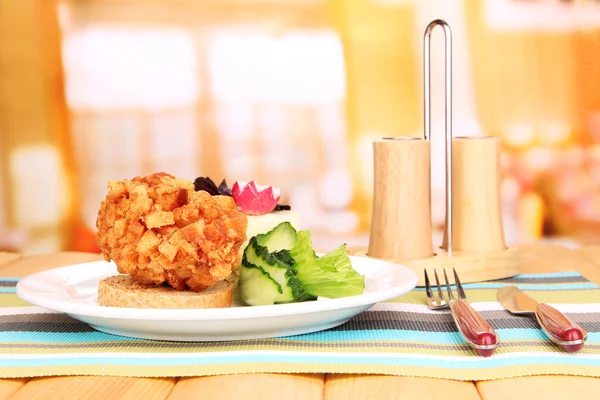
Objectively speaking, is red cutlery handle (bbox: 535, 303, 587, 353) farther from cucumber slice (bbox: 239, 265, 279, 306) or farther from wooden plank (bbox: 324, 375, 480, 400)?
cucumber slice (bbox: 239, 265, 279, 306)

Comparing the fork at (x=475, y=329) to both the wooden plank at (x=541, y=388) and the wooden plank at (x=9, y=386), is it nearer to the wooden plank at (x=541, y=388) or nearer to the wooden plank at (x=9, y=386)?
the wooden plank at (x=541, y=388)

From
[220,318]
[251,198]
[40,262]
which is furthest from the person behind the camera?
[40,262]

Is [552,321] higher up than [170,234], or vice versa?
[170,234]

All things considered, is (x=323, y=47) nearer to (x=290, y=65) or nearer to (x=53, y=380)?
(x=290, y=65)

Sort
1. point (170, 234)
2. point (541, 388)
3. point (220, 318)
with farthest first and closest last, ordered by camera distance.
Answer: point (170, 234) < point (220, 318) < point (541, 388)

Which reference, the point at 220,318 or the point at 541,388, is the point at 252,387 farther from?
the point at 541,388

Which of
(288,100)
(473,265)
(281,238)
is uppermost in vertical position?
(288,100)

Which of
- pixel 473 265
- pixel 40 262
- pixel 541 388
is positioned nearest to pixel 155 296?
pixel 541 388
